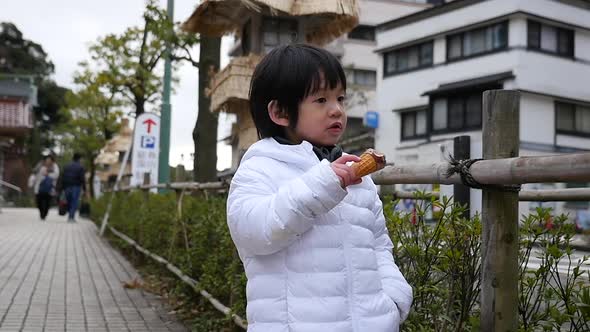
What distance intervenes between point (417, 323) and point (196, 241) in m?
3.59

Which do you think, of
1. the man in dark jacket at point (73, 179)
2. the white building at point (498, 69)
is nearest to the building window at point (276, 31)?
the man in dark jacket at point (73, 179)

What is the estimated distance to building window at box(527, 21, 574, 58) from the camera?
2411 cm

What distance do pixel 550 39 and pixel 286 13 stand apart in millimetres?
20528

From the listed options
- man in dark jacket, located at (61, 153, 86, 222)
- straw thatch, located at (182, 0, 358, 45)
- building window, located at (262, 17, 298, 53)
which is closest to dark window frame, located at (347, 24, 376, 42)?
man in dark jacket, located at (61, 153, 86, 222)

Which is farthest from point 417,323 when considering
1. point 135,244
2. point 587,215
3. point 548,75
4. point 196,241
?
point 548,75

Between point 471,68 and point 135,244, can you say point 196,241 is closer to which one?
point 135,244

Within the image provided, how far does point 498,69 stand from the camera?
2430 centimetres

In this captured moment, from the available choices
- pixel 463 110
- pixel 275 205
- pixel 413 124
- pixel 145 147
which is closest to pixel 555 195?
pixel 275 205

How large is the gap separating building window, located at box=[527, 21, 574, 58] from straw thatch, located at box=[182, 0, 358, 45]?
18619mm

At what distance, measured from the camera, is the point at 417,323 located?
2602 millimetres

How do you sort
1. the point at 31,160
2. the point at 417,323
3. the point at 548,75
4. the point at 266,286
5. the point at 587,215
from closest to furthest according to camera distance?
the point at 266,286
the point at 417,323
the point at 587,215
the point at 548,75
the point at 31,160

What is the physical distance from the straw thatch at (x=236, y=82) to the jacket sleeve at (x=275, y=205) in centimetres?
464

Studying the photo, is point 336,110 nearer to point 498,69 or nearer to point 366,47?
point 498,69

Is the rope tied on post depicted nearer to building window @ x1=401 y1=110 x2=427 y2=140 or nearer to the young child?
the young child
